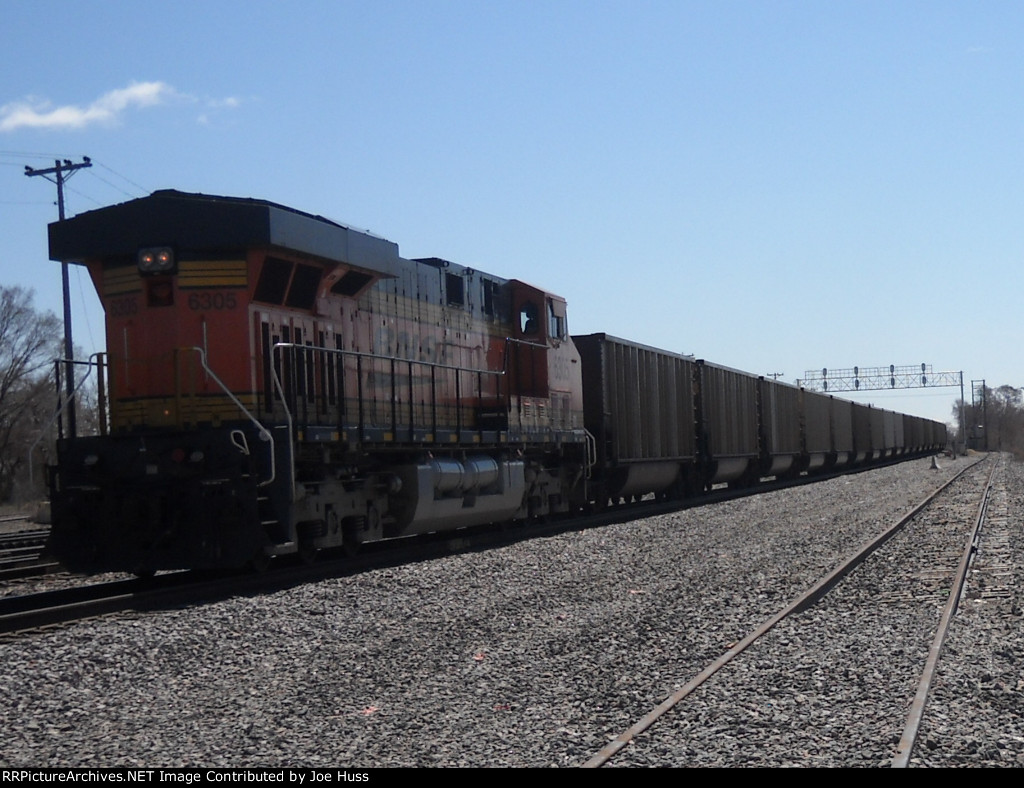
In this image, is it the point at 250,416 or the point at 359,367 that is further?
the point at 359,367

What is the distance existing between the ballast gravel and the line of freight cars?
835cm

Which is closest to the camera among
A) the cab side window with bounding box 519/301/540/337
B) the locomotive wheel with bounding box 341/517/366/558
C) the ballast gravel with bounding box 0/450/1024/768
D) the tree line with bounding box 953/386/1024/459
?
the ballast gravel with bounding box 0/450/1024/768

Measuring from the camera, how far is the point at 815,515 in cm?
1847

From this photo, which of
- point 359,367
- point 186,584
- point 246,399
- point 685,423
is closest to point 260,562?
point 186,584

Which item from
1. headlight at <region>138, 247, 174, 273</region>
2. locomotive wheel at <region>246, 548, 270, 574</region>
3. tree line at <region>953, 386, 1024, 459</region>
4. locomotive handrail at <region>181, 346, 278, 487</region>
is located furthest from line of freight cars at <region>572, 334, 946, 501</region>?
tree line at <region>953, 386, 1024, 459</region>

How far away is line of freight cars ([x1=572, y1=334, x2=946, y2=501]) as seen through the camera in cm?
1972

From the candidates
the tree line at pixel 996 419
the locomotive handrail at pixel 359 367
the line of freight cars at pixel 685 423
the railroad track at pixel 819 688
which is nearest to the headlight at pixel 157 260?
the locomotive handrail at pixel 359 367

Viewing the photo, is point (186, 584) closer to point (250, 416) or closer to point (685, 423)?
point (250, 416)

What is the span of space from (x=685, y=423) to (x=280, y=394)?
46.6 feet

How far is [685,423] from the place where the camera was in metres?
23.7

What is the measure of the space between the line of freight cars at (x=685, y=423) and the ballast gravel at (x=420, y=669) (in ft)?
27.4

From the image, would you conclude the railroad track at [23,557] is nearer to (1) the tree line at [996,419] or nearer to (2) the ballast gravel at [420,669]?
(2) the ballast gravel at [420,669]

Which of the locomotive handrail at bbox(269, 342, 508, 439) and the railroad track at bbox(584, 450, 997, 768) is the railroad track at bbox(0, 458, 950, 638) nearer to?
the locomotive handrail at bbox(269, 342, 508, 439)

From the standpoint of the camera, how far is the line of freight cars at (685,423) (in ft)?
64.7
